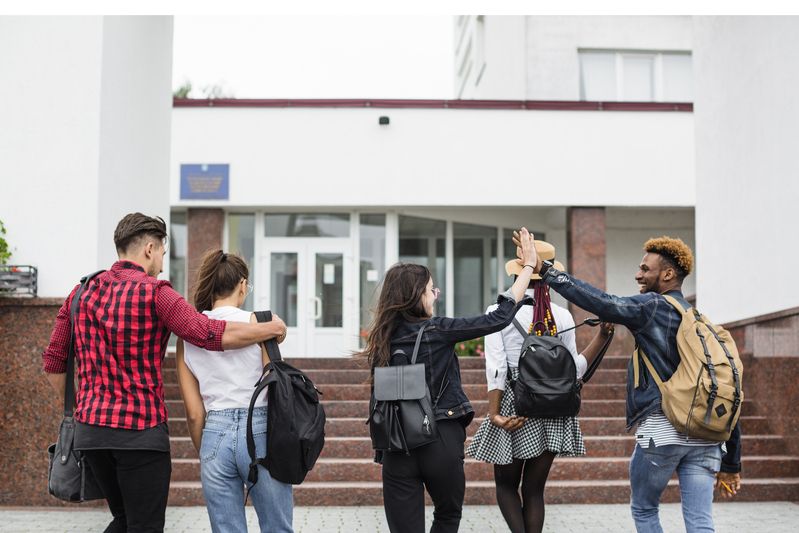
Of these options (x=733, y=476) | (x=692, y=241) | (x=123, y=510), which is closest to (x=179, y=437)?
(x=123, y=510)

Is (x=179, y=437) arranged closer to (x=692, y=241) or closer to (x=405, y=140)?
(x=405, y=140)

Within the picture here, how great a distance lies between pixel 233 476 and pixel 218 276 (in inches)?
35.6

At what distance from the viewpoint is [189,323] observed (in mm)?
3959

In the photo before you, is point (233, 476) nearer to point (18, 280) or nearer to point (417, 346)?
point (417, 346)

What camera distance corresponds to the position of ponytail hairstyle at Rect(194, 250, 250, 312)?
14.0 ft

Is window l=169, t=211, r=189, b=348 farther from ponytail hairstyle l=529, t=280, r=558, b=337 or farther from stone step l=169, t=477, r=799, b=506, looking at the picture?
ponytail hairstyle l=529, t=280, r=558, b=337

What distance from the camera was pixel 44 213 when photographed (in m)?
8.00

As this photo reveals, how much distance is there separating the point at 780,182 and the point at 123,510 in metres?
7.28

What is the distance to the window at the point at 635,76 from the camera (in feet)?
64.0

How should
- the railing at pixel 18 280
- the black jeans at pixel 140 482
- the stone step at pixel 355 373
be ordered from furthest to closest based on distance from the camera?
the stone step at pixel 355 373, the railing at pixel 18 280, the black jeans at pixel 140 482

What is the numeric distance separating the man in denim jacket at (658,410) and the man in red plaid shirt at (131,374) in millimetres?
1503

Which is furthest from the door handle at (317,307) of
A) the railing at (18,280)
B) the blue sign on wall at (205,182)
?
the railing at (18,280)

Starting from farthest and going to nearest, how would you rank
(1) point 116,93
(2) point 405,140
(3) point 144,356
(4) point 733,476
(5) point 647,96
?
(5) point 647,96, (2) point 405,140, (1) point 116,93, (4) point 733,476, (3) point 144,356

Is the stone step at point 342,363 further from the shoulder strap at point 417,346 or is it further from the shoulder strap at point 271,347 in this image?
the shoulder strap at point 271,347
